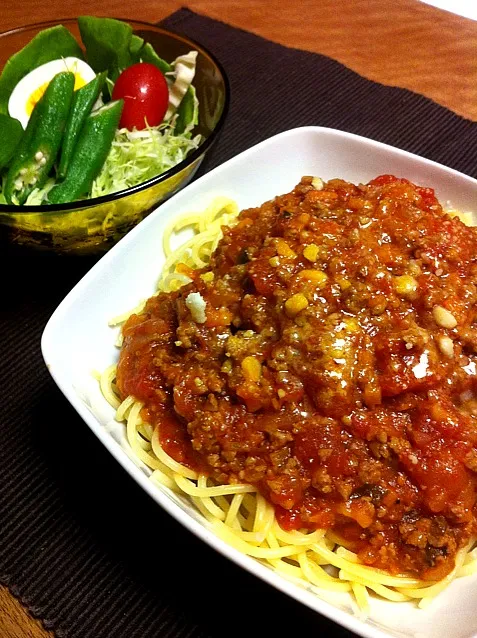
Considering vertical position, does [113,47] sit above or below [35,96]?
above

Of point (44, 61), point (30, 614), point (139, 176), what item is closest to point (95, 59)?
point (44, 61)

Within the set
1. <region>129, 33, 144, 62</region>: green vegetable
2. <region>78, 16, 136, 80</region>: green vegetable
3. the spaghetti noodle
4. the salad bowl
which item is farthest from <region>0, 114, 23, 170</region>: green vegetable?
the spaghetti noodle

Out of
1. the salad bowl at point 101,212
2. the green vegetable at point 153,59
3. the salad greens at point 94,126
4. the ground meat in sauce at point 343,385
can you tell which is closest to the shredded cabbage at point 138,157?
the salad greens at point 94,126

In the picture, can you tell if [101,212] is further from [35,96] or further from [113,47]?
[113,47]

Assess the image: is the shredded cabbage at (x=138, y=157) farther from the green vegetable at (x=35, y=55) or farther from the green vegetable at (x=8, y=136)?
the green vegetable at (x=35, y=55)

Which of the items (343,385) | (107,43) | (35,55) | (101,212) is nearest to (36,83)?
(35,55)

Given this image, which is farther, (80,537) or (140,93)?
(140,93)

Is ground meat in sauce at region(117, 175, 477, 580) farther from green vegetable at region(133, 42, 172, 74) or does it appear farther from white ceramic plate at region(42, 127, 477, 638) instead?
green vegetable at region(133, 42, 172, 74)
